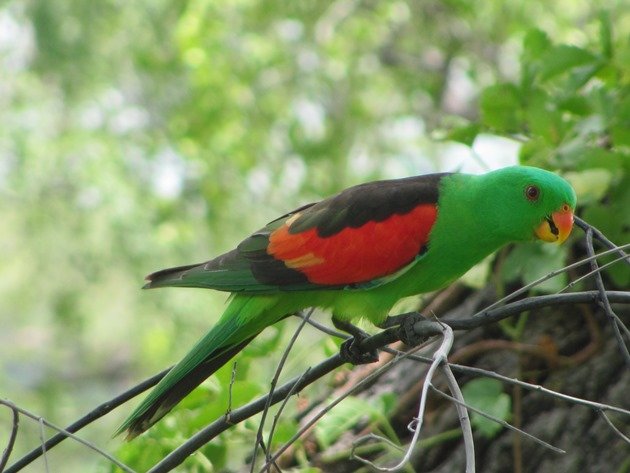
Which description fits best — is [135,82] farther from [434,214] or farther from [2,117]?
[434,214]

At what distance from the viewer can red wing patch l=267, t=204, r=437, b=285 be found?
247cm

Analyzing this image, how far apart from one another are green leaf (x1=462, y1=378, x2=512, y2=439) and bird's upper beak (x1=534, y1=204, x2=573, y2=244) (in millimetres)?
573

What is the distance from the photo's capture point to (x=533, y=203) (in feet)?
7.66

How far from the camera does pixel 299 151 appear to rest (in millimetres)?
7145

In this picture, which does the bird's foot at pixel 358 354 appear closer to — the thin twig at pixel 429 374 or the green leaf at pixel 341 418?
the green leaf at pixel 341 418

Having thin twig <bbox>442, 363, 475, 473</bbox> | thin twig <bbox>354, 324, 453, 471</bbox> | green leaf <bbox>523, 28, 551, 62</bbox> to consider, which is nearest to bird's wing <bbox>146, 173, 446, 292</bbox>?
green leaf <bbox>523, 28, 551, 62</bbox>

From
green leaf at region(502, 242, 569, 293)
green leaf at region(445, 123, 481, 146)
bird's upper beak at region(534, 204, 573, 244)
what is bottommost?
green leaf at region(502, 242, 569, 293)

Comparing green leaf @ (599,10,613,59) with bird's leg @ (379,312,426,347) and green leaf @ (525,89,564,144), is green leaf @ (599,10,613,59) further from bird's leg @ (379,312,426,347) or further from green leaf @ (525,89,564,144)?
bird's leg @ (379,312,426,347)

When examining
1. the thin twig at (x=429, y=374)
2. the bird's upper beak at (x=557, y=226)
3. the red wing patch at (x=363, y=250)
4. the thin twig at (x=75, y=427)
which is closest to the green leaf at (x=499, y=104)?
the red wing patch at (x=363, y=250)

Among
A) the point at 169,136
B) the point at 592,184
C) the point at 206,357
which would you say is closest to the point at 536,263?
the point at 592,184

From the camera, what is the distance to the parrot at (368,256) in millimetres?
2393

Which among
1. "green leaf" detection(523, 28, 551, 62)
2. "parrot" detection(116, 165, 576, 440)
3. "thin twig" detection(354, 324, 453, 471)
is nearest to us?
"thin twig" detection(354, 324, 453, 471)

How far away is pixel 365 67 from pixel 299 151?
6.04 feet

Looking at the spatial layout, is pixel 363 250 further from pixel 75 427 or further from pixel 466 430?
pixel 466 430
